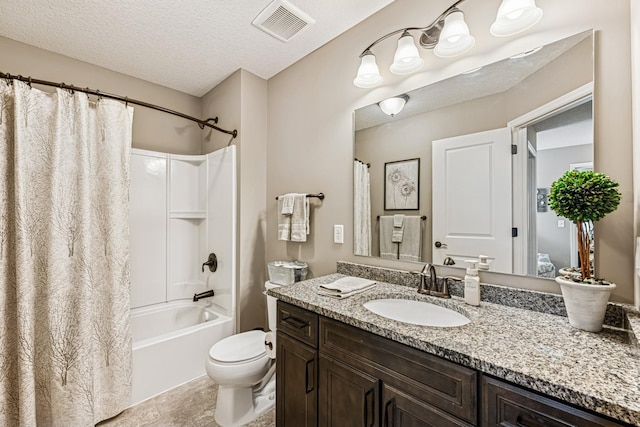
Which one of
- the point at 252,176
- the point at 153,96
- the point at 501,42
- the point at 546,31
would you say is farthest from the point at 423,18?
the point at 153,96

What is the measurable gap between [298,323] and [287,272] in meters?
0.74

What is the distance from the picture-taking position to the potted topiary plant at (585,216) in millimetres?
852

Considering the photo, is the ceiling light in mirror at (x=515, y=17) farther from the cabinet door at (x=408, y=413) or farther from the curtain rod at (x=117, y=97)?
the curtain rod at (x=117, y=97)

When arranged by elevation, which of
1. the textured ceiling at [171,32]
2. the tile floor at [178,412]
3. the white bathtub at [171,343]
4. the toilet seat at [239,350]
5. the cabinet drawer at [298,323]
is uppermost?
the textured ceiling at [171,32]

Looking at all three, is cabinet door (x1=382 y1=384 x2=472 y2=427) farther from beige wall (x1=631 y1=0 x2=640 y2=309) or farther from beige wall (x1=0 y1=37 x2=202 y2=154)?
beige wall (x1=0 y1=37 x2=202 y2=154)

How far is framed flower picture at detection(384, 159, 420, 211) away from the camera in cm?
151

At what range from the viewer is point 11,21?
177 cm

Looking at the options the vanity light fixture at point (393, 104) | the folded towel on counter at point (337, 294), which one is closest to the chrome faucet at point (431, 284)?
the folded towel on counter at point (337, 294)

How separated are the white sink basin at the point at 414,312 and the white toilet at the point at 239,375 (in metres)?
0.78

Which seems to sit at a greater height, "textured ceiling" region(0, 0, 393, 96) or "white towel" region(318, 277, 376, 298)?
"textured ceiling" region(0, 0, 393, 96)

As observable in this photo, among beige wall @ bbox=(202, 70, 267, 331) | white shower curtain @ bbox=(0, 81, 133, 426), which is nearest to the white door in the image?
beige wall @ bbox=(202, 70, 267, 331)

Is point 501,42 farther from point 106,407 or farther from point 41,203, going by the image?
point 106,407

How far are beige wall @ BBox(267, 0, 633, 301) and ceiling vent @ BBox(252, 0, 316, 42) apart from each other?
10.5 inches

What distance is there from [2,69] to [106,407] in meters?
2.42
